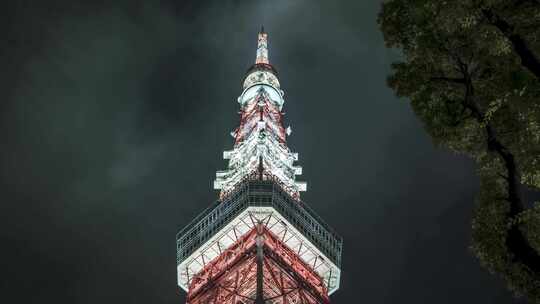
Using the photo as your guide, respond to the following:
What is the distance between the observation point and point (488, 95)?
34.5 feet

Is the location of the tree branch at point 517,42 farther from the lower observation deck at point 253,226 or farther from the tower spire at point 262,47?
the tower spire at point 262,47

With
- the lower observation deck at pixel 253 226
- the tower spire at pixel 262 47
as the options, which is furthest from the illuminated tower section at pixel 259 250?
the tower spire at pixel 262 47

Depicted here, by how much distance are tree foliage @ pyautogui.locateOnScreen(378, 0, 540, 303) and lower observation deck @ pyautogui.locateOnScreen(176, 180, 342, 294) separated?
28428 millimetres

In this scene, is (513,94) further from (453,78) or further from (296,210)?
(296,210)

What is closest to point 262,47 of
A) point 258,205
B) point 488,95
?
point 258,205

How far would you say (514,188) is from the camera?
9.18 metres

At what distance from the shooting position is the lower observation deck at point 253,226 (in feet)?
128

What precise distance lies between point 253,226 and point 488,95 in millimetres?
29725

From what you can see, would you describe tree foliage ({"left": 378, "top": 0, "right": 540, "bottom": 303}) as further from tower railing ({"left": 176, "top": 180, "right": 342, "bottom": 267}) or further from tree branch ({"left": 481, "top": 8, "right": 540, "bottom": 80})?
tower railing ({"left": 176, "top": 180, "right": 342, "bottom": 267})

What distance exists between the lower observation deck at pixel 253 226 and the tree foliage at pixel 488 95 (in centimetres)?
2843

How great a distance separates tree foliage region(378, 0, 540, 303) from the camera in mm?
9102

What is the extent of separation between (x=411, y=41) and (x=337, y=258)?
31.1 m

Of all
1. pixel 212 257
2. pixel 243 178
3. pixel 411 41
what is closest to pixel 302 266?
pixel 212 257

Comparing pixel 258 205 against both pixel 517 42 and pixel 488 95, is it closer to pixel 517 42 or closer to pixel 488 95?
pixel 488 95
